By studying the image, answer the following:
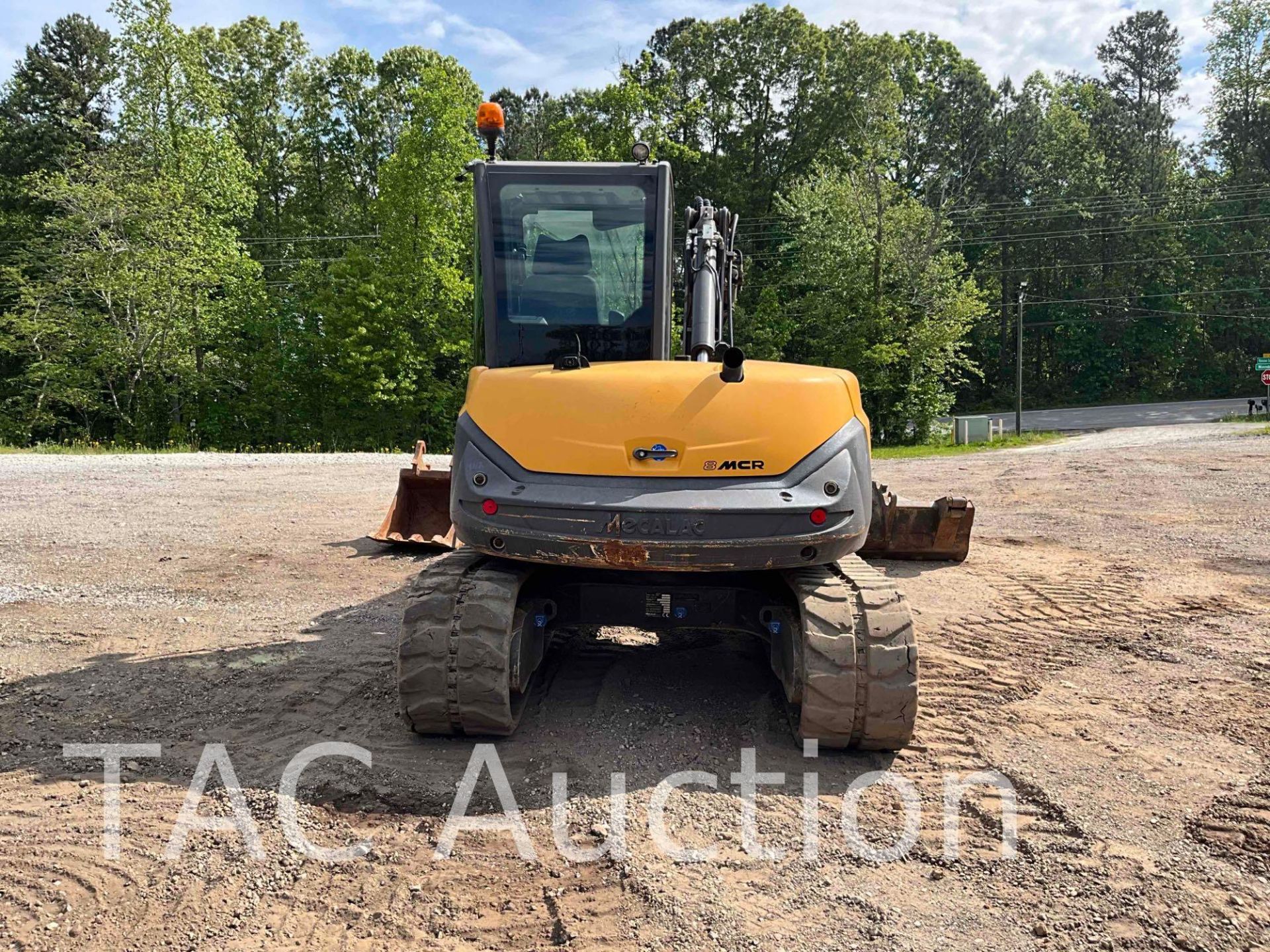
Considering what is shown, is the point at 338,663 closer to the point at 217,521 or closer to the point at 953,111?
the point at 217,521

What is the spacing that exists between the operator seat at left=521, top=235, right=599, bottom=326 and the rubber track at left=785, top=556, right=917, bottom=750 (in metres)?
1.83

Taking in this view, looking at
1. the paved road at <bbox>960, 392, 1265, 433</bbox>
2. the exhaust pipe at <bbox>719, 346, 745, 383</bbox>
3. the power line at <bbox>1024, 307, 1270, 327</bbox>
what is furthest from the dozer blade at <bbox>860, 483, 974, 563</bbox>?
the power line at <bbox>1024, 307, 1270, 327</bbox>

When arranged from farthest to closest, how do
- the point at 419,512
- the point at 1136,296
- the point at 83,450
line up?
1. the point at 1136,296
2. the point at 83,450
3. the point at 419,512

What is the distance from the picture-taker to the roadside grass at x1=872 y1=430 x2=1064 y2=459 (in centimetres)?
2556

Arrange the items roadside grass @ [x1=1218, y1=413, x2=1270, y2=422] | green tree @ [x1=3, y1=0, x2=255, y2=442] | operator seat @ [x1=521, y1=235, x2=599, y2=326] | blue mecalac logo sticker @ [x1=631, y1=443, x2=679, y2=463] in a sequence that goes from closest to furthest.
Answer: blue mecalac logo sticker @ [x1=631, y1=443, x2=679, y2=463]
operator seat @ [x1=521, y1=235, x2=599, y2=326]
green tree @ [x1=3, y1=0, x2=255, y2=442]
roadside grass @ [x1=1218, y1=413, x2=1270, y2=422]

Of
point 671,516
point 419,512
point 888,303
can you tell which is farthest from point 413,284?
point 671,516

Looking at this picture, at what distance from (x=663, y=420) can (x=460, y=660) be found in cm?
136

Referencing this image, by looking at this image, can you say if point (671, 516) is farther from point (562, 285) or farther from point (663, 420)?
point (562, 285)

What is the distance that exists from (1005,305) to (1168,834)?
50.2m

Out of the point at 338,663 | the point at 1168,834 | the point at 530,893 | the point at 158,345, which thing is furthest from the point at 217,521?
the point at 158,345

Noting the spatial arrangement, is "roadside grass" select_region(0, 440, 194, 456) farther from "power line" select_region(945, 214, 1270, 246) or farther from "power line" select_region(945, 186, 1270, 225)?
"power line" select_region(945, 186, 1270, 225)

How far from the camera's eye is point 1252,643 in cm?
586

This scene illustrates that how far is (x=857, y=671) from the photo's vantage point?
3979mm

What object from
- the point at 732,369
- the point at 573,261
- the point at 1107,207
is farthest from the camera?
the point at 1107,207
